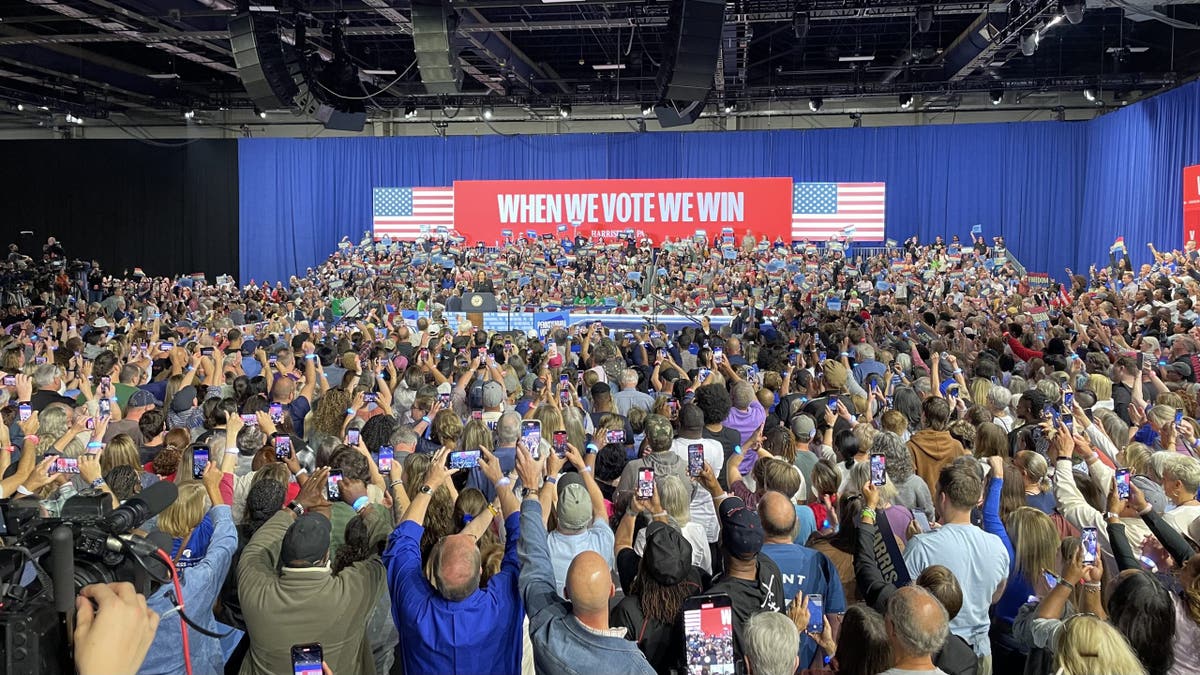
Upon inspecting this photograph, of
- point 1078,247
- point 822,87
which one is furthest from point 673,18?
point 1078,247

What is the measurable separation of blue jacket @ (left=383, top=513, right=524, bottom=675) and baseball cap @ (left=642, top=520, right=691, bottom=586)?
42cm

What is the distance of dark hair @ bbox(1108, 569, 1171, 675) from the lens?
2.44 metres

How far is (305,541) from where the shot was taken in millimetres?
2803

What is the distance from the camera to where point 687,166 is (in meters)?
24.6

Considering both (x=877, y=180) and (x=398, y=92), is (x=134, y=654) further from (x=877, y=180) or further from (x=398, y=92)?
(x=877, y=180)

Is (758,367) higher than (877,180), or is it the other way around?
(877,180)

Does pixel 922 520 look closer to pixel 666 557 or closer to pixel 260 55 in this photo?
pixel 666 557

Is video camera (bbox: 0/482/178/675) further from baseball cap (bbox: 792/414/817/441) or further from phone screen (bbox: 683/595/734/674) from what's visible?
baseball cap (bbox: 792/414/817/441)

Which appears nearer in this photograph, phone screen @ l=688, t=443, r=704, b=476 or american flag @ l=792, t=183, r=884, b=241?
phone screen @ l=688, t=443, r=704, b=476

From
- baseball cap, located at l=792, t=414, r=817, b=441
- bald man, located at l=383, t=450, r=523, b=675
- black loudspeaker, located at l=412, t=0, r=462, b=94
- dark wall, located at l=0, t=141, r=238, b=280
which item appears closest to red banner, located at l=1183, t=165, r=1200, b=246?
black loudspeaker, located at l=412, t=0, r=462, b=94

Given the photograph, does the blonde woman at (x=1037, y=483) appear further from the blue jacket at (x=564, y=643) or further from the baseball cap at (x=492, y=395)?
the baseball cap at (x=492, y=395)

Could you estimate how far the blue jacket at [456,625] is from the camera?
9.09 feet

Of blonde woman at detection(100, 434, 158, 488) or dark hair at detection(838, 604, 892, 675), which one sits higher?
blonde woman at detection(100, 434, 158, 488)

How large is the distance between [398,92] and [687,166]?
8135mm
